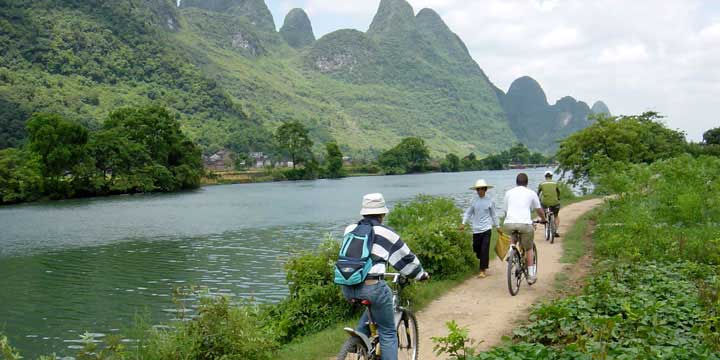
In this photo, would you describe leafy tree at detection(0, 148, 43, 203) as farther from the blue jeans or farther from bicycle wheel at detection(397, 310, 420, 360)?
the blue jeans

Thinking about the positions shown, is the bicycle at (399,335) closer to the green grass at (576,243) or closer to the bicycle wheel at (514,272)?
the bicycle wheel at (514,272)

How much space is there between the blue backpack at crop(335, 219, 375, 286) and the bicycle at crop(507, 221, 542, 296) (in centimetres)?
507

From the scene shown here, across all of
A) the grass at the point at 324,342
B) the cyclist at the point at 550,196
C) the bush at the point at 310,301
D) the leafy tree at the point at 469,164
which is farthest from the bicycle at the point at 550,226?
the leafy tree at the point at 469,164

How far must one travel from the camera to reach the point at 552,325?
679 centimetres

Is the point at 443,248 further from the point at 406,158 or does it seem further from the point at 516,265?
the point at 406,158

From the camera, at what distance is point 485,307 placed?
30.0 ft

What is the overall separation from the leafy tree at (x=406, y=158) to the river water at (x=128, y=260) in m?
79.5

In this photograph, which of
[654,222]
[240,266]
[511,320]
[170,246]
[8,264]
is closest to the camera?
[511,320]

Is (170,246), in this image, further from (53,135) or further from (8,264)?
(53,135)

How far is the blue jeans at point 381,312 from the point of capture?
5.12m

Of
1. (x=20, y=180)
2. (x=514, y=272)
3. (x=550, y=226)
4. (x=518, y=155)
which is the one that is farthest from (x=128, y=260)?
(x=518, y=155)

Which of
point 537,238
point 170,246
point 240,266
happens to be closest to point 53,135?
point 170,246

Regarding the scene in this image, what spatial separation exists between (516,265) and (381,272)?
5.35 meters

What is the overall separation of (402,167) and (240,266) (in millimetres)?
108184
